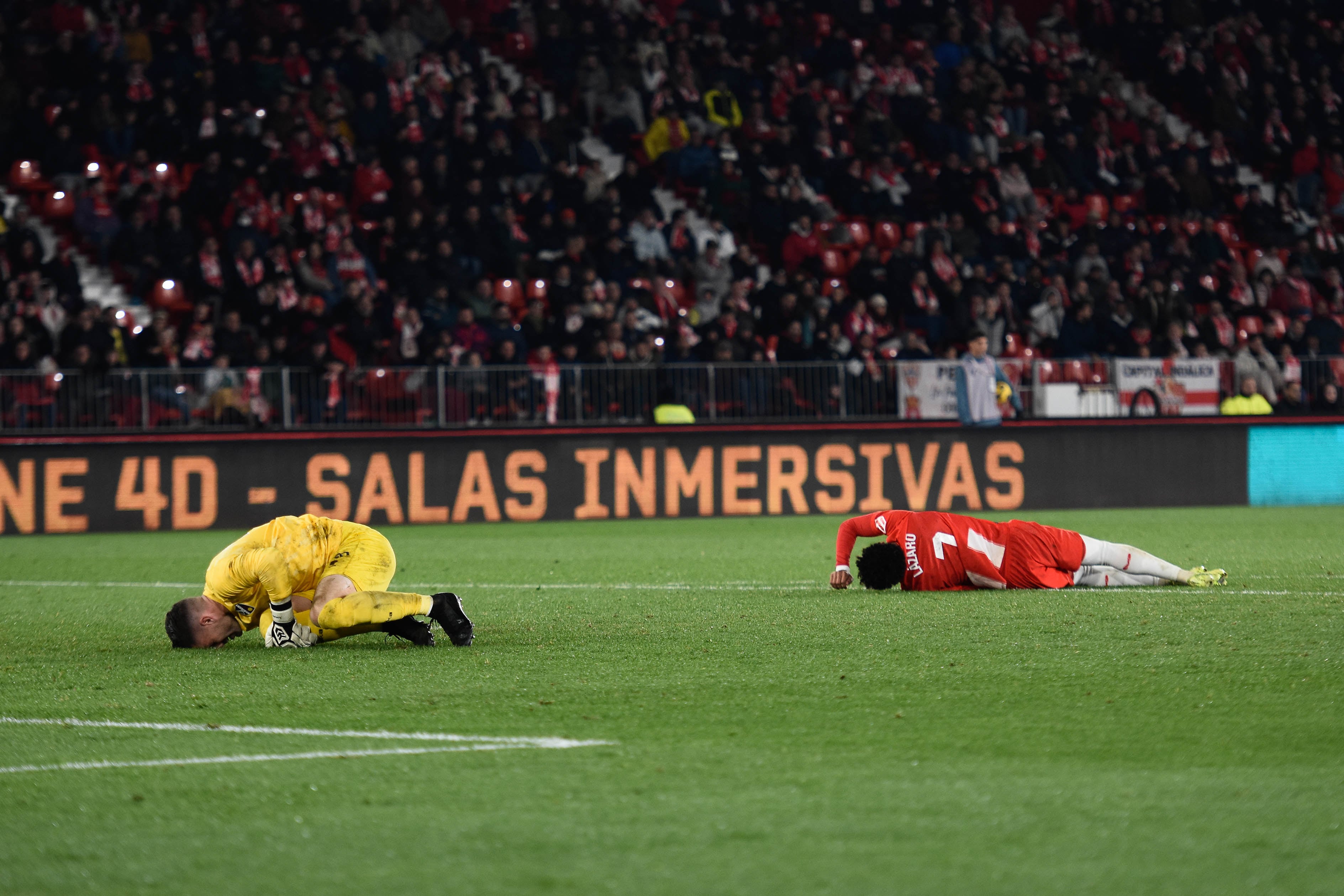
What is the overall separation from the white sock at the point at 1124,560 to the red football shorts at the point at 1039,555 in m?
0.08

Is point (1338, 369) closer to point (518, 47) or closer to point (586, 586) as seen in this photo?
point (518, 47)

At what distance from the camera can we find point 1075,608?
947 cm

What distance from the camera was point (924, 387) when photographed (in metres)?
21.7

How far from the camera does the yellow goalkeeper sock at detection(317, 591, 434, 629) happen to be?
7910 mm

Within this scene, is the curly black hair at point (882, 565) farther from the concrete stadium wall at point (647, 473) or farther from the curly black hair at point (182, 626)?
the concrete stadium wall at point (647, 473)

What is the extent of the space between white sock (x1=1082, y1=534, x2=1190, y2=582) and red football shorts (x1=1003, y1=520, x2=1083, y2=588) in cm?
8

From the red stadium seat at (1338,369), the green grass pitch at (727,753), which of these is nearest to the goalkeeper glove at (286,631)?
the green grass pitch at (727,753)

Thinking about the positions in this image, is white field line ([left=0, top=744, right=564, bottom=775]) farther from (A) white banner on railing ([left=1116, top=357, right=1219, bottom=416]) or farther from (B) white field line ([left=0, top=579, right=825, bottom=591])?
(A) white banner on railing ([left=1116, top=357, right=1219, bottom=416])

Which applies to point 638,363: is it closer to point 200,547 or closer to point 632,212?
point 632,212

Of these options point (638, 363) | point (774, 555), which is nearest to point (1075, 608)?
point (774, 555)

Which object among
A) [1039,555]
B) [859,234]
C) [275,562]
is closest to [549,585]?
[1039,555]

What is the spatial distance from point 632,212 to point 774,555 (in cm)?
1041

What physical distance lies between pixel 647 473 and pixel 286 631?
13.0 m

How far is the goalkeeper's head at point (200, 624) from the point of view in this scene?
325 inches
